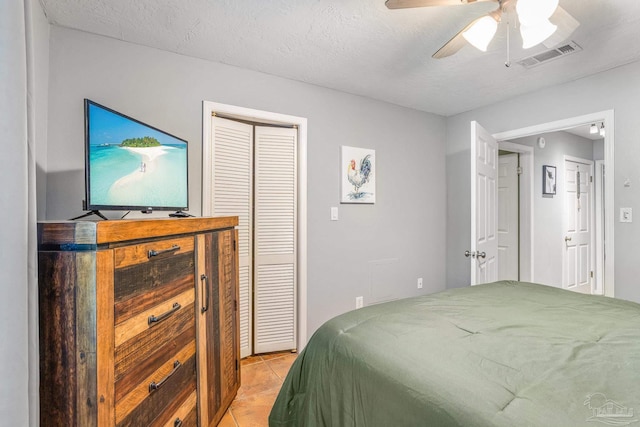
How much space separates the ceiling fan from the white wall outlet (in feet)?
5.34

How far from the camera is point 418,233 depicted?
3.55 meters

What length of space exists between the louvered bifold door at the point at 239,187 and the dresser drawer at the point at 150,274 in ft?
3.63

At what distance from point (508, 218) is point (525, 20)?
3.20 meters

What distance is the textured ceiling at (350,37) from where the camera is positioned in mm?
1747

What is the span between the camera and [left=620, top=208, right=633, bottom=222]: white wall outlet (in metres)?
2.42

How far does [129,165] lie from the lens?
147 centimetres

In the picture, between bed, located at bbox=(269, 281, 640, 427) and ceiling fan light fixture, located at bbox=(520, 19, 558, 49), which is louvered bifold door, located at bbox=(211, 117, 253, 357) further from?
ceiling fan light fixture, located at bbox=(520, 19, 558, 49)

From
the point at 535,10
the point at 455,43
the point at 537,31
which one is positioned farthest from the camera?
the point at 455,43

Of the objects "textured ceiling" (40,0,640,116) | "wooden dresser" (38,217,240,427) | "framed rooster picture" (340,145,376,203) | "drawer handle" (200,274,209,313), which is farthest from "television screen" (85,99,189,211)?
"framed rooster picture" (340,145,376,203)

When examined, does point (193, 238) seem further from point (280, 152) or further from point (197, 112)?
point (280, 152)

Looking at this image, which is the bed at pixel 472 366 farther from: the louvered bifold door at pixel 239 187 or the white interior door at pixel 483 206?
the louvered bifold door at pixel 239 187

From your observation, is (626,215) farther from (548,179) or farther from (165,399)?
(165,399)

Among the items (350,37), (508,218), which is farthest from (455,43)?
(508,218)

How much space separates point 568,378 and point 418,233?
272 cm
